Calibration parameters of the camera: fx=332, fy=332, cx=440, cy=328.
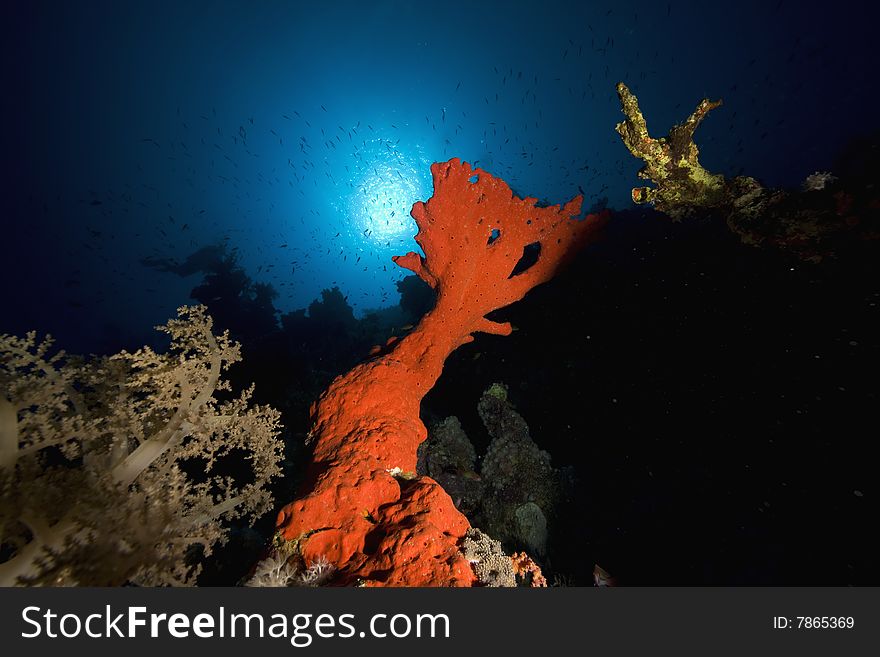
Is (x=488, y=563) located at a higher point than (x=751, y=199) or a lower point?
lower

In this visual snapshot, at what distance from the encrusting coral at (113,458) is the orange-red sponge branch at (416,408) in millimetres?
764

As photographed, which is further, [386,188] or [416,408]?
[386,188]

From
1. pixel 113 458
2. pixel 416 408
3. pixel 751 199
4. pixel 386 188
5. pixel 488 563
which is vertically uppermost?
pixel 386 188

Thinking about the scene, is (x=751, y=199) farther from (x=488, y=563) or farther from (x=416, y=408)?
(x=488, y=563)

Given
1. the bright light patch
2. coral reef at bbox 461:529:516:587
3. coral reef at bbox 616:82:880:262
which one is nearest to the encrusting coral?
coral reef at bbox 461:529:516:587

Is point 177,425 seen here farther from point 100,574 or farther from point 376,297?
point 376,297

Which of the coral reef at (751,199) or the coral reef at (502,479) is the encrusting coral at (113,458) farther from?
the coral reef at (751,199)

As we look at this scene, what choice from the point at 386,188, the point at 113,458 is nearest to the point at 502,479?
the point at 113,458

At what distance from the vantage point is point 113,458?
2.50 meters

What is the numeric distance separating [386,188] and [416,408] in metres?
75.2

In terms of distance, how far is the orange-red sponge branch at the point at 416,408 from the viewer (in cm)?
215

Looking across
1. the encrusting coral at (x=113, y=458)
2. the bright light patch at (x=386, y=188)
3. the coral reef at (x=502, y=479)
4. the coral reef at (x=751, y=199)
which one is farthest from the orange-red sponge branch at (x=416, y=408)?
the bright light patch at (x=386, y=188)

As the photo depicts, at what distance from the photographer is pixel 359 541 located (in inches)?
90.7

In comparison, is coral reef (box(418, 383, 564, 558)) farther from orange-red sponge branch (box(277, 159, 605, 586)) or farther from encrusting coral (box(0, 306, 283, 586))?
encrusting coral (box(0, 306, 283, 586))
